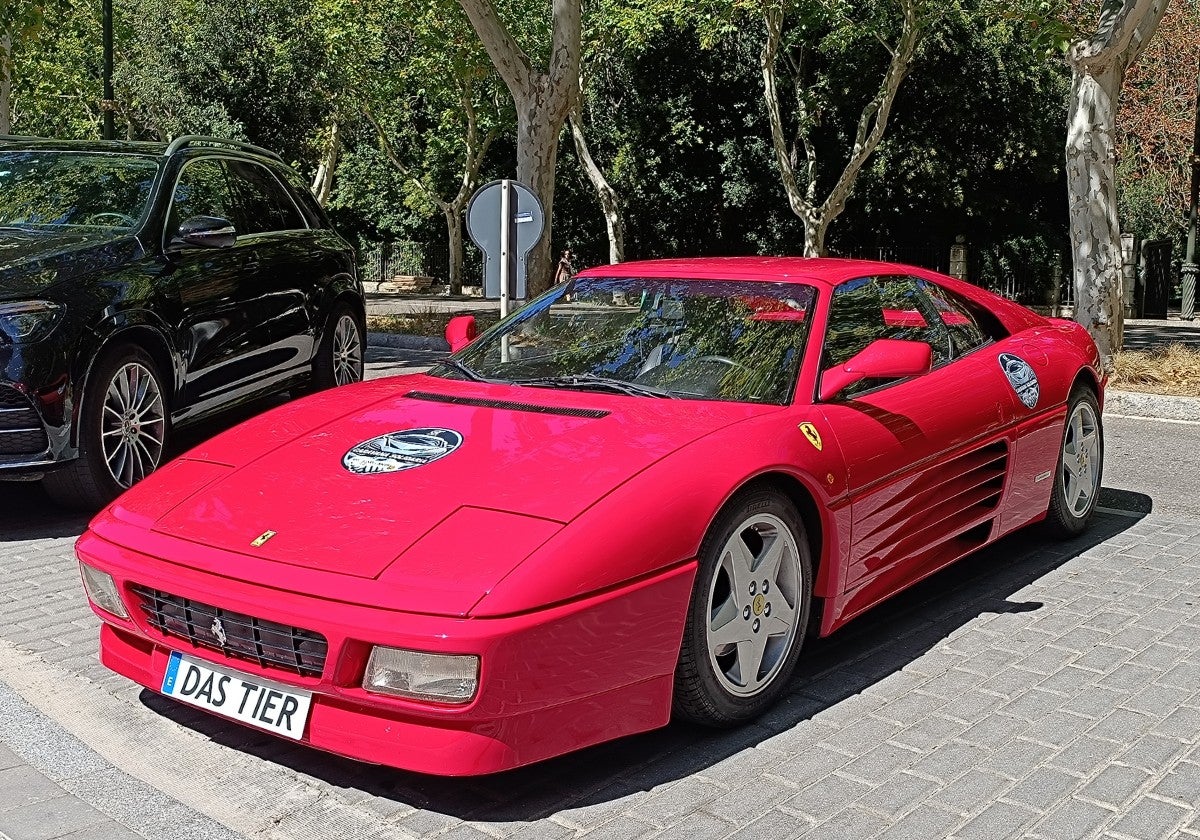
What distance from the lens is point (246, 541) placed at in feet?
11.6

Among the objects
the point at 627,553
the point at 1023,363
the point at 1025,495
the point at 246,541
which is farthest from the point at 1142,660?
the point at 246,541

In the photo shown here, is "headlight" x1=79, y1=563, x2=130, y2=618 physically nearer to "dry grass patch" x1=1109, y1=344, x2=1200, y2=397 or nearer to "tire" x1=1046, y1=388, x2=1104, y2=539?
"tire" x1=1046, y1=388, x2=1104, y2=539

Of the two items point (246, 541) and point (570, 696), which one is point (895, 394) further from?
point (246, 541)

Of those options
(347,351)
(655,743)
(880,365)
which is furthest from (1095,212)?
(655,743)

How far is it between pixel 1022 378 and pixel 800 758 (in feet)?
8.08

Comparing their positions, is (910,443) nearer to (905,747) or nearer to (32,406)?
(905,747)

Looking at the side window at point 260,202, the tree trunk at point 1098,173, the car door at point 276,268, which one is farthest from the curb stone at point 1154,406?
the side window at point 260,202

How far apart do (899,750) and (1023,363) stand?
A: 240 centimetres

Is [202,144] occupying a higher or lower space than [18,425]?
higher

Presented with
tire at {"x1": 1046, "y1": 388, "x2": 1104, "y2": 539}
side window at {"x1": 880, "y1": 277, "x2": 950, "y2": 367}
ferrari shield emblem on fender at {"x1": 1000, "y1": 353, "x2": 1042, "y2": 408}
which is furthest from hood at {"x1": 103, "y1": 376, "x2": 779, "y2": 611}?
tire at {"x1": 1046, "y1": 388, "x2": 1104, "y2": 539}

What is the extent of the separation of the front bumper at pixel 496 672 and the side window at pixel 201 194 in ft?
14.3

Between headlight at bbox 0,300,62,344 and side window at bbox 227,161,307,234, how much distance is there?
1.87 m

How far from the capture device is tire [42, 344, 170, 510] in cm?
631

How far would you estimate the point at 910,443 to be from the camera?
4555 millimetres
